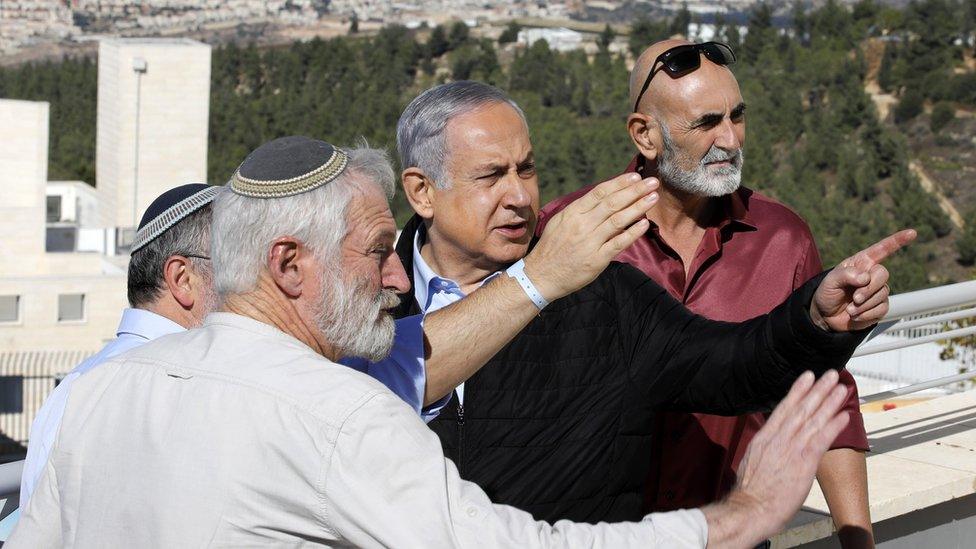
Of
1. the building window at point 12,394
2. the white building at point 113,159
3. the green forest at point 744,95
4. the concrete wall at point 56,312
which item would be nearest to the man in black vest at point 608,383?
the building window at point 12,394

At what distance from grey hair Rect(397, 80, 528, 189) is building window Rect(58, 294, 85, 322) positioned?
2292cm

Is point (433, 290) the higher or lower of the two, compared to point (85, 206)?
higher

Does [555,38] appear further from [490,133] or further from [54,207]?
[490,133]

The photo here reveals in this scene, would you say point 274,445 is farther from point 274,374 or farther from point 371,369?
point 371,369

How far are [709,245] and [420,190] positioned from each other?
0.59 metres

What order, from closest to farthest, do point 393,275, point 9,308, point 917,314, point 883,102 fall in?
point 393,275 → point 917,314 → point 9,308 → point 883,102

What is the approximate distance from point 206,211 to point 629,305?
0.71 m

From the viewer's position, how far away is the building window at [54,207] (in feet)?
124

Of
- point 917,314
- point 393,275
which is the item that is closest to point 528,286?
point 393,275

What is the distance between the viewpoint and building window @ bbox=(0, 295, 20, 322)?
23.8m

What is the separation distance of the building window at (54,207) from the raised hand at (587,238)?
37797 mm

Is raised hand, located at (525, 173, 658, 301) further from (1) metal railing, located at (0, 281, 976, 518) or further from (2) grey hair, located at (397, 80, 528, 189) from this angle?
(1) metal railing, located at (0, 281, 976, 518)

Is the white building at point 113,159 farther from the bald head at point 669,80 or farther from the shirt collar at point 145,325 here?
the shirt collar at point 145,325

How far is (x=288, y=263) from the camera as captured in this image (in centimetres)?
163
